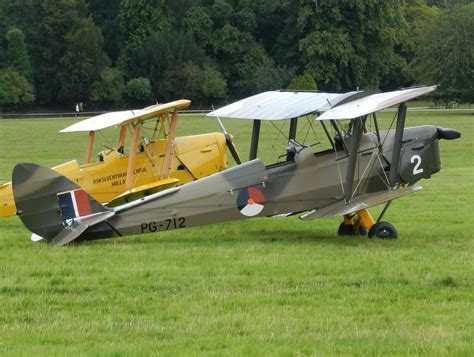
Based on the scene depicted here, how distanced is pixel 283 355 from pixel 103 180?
922 centimetres

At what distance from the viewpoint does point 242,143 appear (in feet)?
132

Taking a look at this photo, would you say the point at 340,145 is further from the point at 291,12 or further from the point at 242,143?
the point at 291,12

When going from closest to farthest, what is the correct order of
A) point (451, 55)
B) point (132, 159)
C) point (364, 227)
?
point (364, 227), point (132, 159), point (451, 55)

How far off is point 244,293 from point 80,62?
252ft

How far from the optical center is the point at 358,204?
12.1 m

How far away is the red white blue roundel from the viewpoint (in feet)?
40.1

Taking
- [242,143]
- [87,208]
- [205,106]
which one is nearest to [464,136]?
[242,143]

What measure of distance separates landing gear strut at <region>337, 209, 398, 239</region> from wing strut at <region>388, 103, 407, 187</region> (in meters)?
0.43

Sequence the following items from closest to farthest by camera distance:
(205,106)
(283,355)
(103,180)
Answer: (283,355) → (103,180) → (205,106)

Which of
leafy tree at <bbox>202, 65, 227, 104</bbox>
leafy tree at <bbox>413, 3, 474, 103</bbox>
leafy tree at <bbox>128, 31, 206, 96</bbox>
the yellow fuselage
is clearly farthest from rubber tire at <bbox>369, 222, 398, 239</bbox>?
leafy tree at <bbox>128, 31, 206, 96</bbox>

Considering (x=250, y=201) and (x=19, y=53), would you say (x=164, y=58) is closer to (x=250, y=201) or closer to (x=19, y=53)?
(x=19, y=53)

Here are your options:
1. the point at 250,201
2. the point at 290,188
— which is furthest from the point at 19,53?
the point at 250,201

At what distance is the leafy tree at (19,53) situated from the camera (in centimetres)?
8481

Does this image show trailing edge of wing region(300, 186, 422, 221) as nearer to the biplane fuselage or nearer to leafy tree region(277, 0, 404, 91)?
the biplane fuselage
